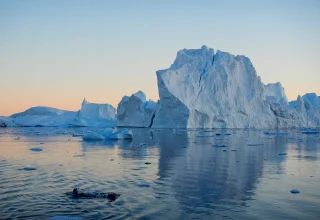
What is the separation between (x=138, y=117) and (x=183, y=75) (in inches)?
331

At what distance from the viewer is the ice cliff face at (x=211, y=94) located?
3731cm

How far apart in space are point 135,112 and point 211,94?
32.4 feet

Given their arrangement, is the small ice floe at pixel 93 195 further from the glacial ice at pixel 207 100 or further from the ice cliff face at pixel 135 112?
the ice cliff face at pixel 135 112

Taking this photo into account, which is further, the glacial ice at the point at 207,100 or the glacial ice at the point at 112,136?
the glacial ice at the point at 207,100

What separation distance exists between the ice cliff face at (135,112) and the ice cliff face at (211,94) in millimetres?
3134

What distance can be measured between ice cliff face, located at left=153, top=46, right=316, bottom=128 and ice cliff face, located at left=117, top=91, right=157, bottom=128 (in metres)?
3.13

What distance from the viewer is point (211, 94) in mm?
39812

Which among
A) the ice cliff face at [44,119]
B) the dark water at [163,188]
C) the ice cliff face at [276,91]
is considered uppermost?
the ice cliff face at [276,91]

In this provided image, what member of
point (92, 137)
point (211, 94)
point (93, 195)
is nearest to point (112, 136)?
point (92, 137)

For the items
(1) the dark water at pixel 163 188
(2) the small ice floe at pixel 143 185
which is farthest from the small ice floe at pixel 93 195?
(2) the small ice floe at pixel 143 185

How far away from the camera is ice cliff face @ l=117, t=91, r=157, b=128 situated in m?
42.7

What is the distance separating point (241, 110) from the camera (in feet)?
135

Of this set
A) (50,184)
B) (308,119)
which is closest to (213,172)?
(50,184)

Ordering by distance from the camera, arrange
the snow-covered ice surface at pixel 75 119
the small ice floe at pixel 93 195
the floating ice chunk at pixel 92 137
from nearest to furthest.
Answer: the small ice floe at pixel 93 195, the floating ice chunk at pixel 92 137, the snow-covered ice surface at pixel 75 119
